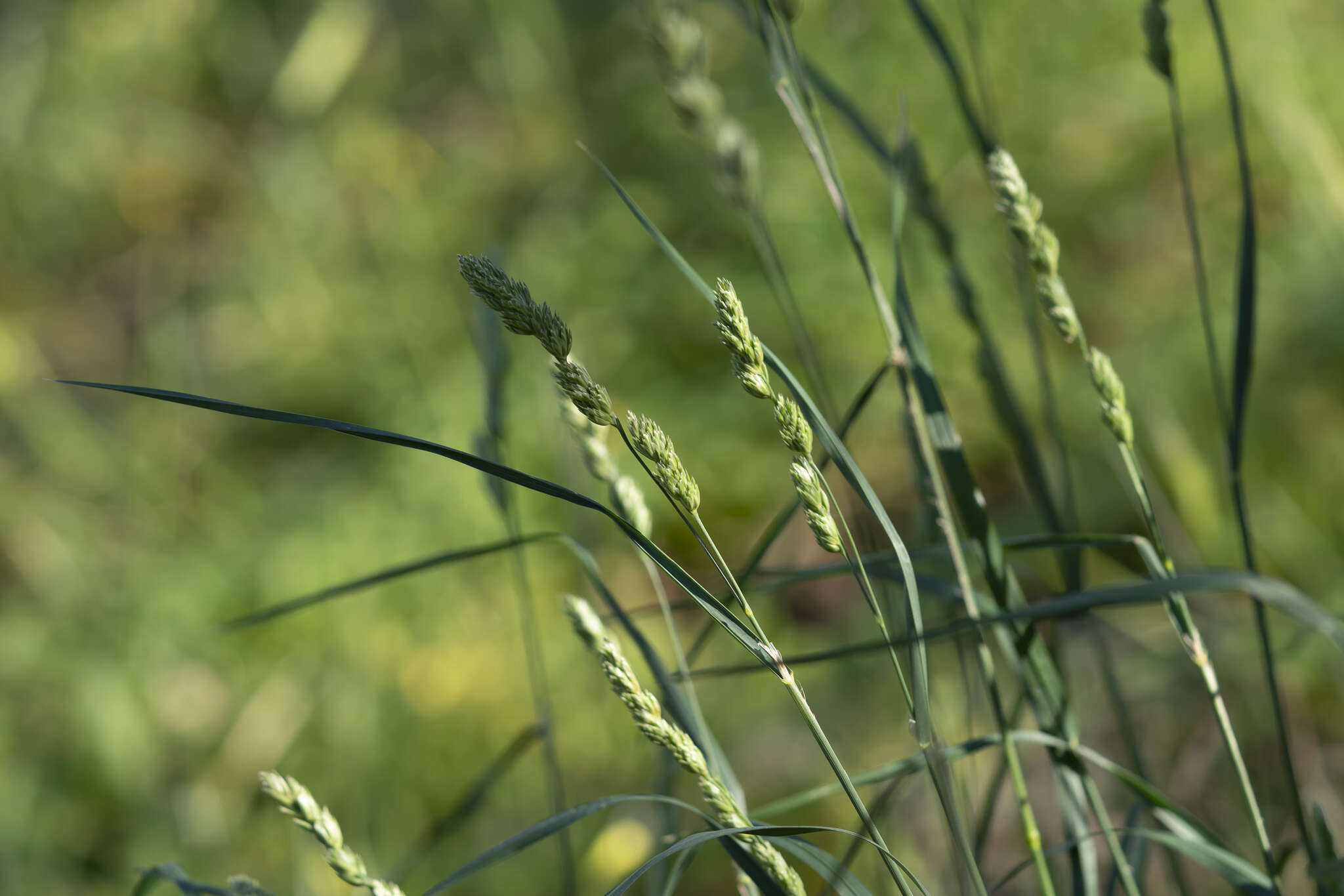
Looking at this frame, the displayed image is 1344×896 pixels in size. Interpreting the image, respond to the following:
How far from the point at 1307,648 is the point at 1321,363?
19.1 inches

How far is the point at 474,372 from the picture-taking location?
169 centimetres

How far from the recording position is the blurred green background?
3.75ft

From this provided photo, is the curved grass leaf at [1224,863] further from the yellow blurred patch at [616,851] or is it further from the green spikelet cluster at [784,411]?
the yellow blurred patch at [616,851]

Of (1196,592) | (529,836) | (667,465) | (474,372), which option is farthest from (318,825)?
(474,372)

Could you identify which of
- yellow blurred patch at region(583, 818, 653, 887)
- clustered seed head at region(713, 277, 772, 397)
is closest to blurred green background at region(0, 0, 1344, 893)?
yellow blurred patch at region(583, 818, 653, 887)

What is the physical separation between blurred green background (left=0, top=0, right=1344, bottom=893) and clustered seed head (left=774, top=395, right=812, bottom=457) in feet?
2.14

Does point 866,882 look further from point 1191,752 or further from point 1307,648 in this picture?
point 1307,648

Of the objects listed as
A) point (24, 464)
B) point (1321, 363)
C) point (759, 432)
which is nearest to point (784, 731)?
point (759, 432)

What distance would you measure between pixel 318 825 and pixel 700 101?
35 centimetres

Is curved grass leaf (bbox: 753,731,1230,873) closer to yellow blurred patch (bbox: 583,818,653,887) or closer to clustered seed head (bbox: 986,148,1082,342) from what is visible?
clustered seed head (bbox: 986,148,1082,342)

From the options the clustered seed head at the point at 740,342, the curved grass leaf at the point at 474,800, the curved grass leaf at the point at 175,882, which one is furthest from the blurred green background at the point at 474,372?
the clustered seed head at the point at 740,342

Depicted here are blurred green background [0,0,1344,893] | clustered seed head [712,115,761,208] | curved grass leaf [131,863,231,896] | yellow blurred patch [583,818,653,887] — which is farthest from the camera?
blurred green background [0,0,1344,893]

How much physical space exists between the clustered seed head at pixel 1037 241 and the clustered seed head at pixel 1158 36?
0.13 meters

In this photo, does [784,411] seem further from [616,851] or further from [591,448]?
[616,851]
